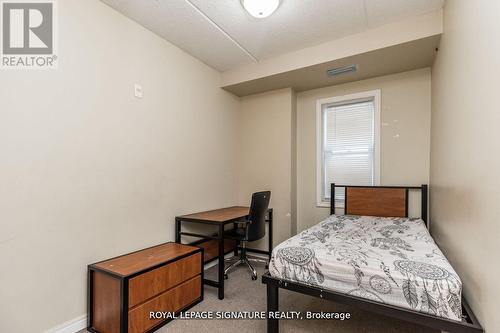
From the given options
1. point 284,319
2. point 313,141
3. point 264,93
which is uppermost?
point 264,93

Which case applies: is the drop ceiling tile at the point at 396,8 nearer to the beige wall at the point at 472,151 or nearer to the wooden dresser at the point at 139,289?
the beige wall at the point at 472,151

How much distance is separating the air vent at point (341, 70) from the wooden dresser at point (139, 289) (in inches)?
100

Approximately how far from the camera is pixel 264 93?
371 centimetres

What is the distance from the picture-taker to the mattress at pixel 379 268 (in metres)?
1.28

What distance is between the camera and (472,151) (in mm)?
1408

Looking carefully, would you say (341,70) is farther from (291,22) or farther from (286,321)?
(286,321)

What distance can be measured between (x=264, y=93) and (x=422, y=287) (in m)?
3.02

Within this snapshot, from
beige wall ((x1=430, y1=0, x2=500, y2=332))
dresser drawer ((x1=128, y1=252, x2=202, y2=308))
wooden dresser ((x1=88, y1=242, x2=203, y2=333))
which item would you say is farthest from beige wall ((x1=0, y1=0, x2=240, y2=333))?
beige wall ((x1=430, y1=0, x2=500, y2=332))

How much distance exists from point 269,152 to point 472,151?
2401mm

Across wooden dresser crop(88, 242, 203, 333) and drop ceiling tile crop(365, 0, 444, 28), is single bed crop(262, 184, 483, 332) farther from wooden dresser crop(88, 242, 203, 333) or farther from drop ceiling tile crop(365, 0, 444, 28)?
drop ceiling tile crop(365, 0, 444, 28)

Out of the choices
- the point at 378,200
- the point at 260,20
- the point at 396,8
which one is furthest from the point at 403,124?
the point at 260,20

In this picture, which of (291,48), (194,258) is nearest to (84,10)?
(291,48)

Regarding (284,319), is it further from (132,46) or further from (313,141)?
(132,46)

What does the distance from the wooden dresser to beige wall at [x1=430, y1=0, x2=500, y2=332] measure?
6.40 ft
